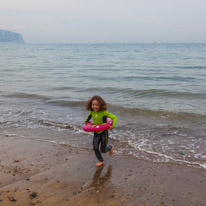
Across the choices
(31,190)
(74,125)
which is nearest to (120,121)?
(74,125)

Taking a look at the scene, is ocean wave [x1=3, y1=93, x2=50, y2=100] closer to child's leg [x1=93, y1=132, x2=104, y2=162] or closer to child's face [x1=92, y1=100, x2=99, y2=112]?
child's leg [x1=93, y1=132, x2=104, y2=162]

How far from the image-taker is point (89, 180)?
15.1 feet

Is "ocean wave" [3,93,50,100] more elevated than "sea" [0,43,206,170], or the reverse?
"sea" [0,43,206,170]

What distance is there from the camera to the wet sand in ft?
12.8

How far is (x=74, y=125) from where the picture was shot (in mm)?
8344

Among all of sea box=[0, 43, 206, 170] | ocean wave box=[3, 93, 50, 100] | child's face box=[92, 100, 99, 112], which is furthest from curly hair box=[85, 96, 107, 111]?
ocean wave box=[3, 93, 50, 100]

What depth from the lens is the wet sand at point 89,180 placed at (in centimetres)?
390

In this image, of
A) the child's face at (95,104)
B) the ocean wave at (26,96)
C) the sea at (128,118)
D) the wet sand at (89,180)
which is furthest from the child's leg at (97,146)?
the ocean wave at (26,96)

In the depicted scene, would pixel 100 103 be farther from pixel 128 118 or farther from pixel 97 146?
pixel 128 118

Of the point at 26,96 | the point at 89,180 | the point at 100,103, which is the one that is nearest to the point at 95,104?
the point at 100,103

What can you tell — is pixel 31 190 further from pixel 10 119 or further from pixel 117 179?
pixel 10 119

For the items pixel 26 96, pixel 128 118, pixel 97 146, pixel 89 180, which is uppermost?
pixel 97 146

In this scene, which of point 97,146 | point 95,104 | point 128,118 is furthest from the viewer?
point 128,118

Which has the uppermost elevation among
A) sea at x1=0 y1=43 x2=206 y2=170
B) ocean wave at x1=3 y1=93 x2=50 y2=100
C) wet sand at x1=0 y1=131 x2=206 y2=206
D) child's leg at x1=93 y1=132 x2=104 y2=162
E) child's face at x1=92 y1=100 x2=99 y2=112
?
child's face at x1=92 y1=100 x2=99 y2=112
